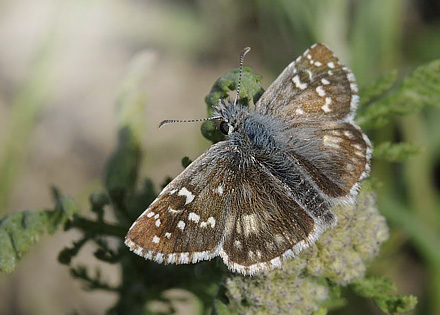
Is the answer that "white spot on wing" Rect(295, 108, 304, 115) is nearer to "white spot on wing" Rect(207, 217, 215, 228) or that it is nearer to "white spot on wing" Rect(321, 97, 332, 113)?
"white spot on wing" Rect(321, 97, 332, 113)

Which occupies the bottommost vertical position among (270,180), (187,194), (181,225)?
(181,225)

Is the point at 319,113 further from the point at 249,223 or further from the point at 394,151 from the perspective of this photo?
the point at 249,223

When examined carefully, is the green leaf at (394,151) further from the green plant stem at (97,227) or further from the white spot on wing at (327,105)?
the green plant stem at (97,227)

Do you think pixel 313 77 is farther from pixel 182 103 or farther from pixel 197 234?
pixel 182 103

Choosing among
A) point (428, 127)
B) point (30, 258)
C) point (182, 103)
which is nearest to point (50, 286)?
point (30, 258)

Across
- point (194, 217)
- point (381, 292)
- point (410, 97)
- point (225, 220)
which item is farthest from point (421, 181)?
point (194, 217)

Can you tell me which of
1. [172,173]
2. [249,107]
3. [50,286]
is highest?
[249,107]

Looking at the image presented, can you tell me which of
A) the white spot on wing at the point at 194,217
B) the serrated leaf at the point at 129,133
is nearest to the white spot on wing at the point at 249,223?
the white spot on wing at the point at 194,217
